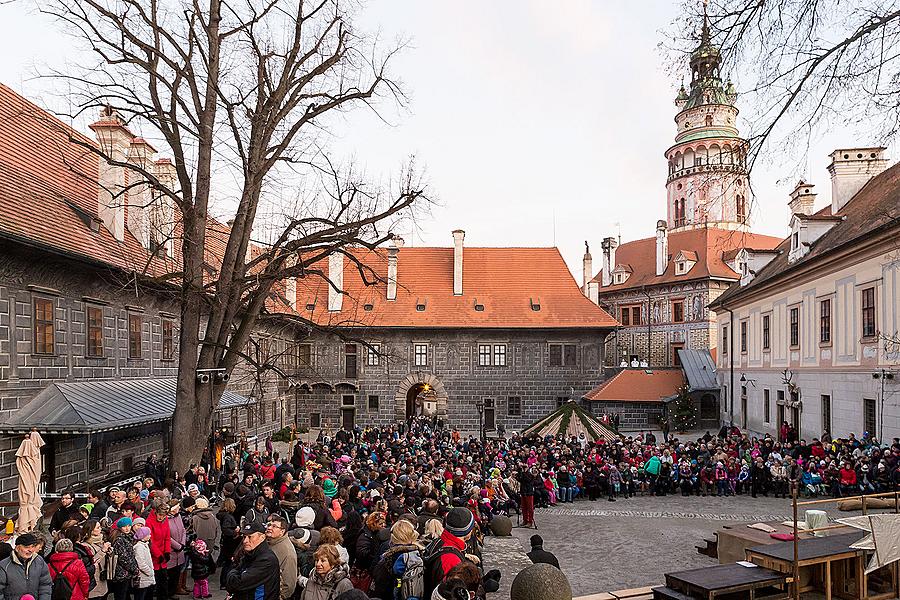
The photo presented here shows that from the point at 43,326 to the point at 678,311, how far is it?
4589 cm

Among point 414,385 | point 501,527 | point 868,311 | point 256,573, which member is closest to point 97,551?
point 256,573

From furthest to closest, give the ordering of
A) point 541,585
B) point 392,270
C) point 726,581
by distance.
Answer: point 392,270, point 726,581, point 541,585

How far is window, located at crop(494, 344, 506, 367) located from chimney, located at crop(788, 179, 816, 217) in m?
15.8

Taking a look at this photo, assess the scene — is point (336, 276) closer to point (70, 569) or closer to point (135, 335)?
point (135, 335)

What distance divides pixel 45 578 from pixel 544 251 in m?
37.8

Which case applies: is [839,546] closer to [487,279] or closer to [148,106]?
[148,106]

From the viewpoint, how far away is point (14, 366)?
14.7 m

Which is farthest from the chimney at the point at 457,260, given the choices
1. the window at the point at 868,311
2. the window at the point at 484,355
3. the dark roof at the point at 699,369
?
the window at the point at 868,311

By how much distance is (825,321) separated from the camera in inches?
969

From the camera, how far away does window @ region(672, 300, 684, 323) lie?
52.7 m

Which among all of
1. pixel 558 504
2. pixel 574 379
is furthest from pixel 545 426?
pixel 574 379

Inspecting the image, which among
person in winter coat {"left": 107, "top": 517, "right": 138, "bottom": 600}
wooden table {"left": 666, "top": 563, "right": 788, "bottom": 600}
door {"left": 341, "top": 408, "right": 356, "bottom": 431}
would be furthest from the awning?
door {"left": 341, "top": 408, "right": 356, "bottom": 431}

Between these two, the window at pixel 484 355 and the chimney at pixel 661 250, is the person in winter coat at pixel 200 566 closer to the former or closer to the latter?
the window at pixel 484 355

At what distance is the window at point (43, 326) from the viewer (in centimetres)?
1545
